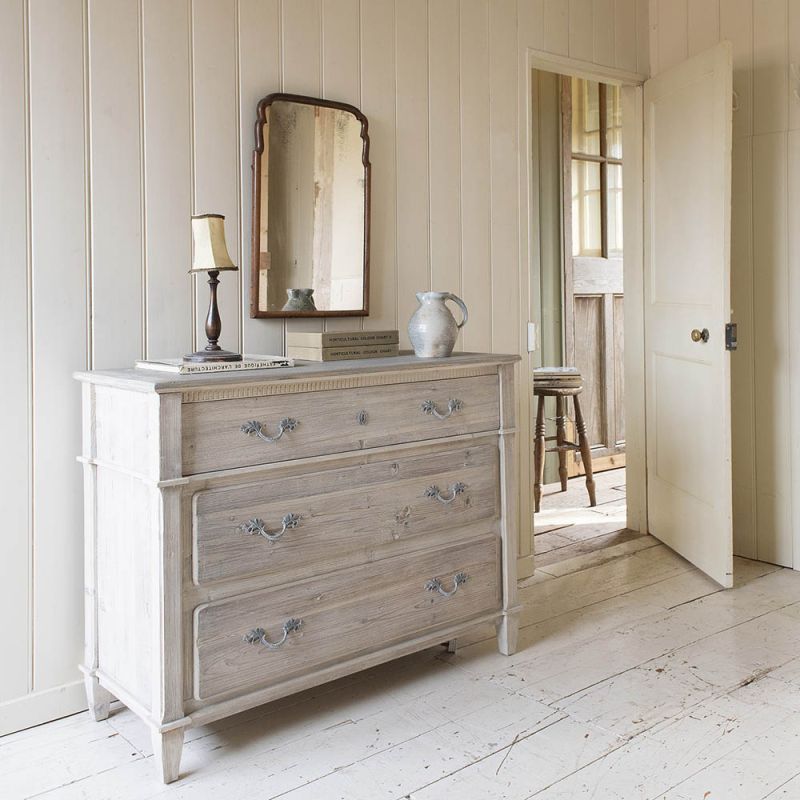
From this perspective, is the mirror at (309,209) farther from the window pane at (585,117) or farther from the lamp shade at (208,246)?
the window pane at (585,117)

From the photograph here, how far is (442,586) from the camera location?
2570 millimetres

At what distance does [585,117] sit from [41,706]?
4.43m

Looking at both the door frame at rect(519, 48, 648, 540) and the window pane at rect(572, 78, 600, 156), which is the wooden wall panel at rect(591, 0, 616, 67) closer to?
the door frame at rect(519, 48, 648, 540)

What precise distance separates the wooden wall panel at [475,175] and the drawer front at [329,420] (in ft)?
2.25

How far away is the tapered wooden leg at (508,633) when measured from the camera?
9.03 feet

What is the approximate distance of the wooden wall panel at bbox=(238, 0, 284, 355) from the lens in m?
2.66

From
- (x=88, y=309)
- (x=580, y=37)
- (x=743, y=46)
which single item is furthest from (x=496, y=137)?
(x=88, y=309)

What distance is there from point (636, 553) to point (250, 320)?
2.05 meters

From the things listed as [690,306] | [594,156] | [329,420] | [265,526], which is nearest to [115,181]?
[329,420]

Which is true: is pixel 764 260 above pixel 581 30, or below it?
below

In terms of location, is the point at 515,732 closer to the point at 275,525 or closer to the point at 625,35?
the point at 275,525

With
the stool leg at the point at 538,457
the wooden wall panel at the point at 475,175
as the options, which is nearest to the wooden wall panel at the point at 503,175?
the wooden wall panel at the point at 475,175

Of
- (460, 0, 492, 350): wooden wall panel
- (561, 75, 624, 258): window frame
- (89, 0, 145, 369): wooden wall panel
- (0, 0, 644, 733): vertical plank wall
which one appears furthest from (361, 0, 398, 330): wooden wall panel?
(561, 75, 624, 258): window frame

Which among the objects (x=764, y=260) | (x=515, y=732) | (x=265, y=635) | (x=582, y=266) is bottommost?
(x=515, y=732)
